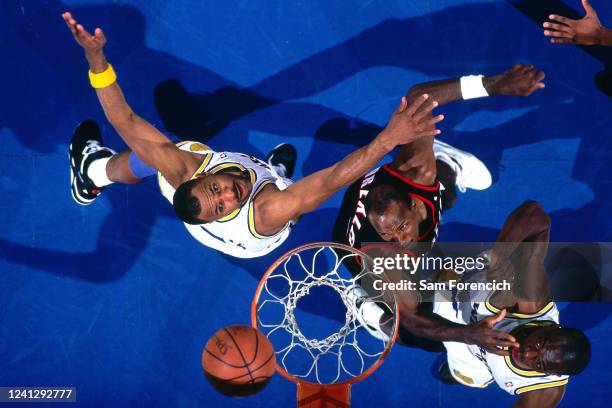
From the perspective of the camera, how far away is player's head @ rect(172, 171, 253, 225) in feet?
11.5

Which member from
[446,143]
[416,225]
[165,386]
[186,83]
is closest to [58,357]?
[165,386]

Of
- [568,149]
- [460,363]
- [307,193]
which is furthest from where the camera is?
[568,149]

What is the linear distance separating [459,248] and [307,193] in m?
1.63

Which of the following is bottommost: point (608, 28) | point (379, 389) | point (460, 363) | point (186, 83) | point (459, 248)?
point (379, 389)

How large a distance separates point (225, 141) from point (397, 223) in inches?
65.1

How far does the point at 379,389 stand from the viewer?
15.5 ft

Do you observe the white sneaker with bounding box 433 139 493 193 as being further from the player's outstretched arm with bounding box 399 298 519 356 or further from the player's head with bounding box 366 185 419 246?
the player's outstretched arm with bounding box 399 298 519 356

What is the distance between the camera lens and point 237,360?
137 inches

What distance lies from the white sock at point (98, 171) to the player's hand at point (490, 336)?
2.75 metres

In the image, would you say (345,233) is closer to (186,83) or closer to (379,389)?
(379,389)

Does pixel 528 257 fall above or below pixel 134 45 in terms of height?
below

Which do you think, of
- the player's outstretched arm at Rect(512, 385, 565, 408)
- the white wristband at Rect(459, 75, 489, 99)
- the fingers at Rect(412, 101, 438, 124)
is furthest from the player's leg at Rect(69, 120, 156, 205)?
the player's outstretched arm at Rect(512, 385, 565, 408)

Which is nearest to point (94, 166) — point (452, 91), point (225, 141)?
point (225, 141)

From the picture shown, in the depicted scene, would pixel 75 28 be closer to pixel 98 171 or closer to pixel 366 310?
pixel 98 171
